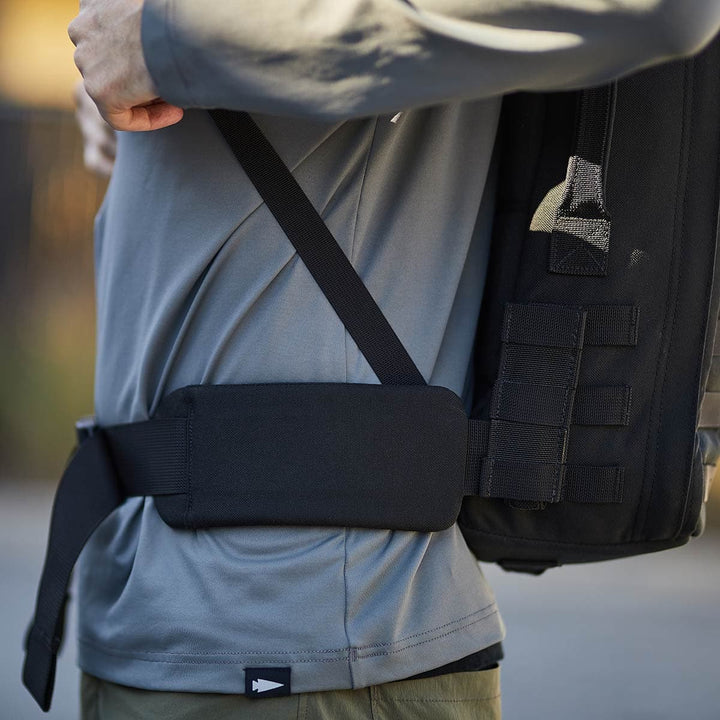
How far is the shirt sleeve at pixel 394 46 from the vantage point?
3.02 ft

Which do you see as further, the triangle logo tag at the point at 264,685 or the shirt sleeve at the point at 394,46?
the triangle logo tag at the point at 264,685

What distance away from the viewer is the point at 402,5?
943 mm

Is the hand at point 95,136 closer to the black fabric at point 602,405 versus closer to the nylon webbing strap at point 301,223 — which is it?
the nylon webbing strap at point 301,223

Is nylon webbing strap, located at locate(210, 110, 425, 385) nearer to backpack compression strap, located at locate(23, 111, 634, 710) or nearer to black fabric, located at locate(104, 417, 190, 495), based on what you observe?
backpack compression strap, located at locate(23, 111, 634, 710)

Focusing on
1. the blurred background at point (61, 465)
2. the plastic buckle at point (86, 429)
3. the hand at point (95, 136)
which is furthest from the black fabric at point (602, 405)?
the blurred background at point (61, 465)

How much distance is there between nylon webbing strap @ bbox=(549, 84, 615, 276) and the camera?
119 centimetres

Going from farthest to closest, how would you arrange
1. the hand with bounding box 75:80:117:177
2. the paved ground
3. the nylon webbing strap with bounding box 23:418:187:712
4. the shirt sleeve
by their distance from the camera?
the paved ground
the hand with bounding box 75:80:117:177
the nylon webbing strap with bounding box 23:418:187:712
the shirt sleeve

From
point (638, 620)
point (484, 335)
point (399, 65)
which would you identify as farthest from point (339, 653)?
point (638, 620)

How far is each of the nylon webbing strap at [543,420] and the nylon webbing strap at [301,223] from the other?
194 millimetres

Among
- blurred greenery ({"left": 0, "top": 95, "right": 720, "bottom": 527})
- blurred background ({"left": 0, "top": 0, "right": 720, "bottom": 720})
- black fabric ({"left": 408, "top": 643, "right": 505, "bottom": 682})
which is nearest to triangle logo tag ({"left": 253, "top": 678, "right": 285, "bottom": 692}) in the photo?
black fabric ({"left": 408, "top": 643, "right": 505, "bottom": 682})

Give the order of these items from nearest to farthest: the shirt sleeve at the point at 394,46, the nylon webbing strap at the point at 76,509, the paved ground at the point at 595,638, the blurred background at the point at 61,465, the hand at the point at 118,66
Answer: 1. the shirt sleeve at the point at 394,46
2. the hand at the point at 118,66
3. the nylon webbing strap at the point at 76,509
4. the paved ground at the point at 595,638
5. the blurred background at the point at 61,465

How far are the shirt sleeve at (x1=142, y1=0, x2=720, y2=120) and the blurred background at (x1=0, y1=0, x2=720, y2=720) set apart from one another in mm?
3429

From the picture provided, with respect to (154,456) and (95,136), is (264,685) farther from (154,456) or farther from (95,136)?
(95,136)

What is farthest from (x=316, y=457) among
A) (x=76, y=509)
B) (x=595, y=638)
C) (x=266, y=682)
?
(x=595, y=638)
